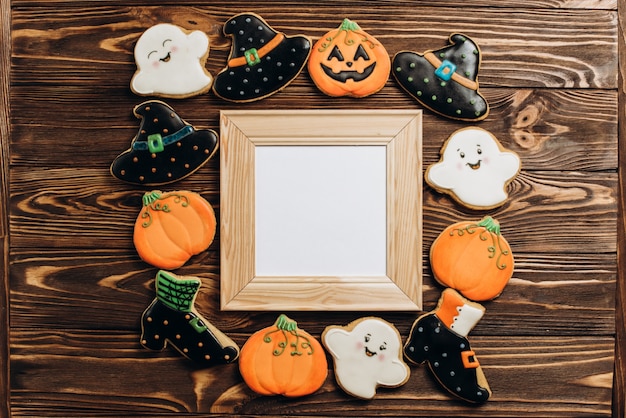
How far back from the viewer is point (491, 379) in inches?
39.3

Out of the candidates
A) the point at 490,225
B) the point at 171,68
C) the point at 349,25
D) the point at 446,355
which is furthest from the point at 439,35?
the point at 446,355

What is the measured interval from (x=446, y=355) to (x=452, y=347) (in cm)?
2

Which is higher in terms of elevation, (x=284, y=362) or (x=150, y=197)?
(x=150, y=197)

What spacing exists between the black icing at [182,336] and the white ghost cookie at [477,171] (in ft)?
1.89

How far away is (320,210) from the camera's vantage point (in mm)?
991

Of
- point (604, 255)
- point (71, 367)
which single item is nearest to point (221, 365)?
point (71, 367)

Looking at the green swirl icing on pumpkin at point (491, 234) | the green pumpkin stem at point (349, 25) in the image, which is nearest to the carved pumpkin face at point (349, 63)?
the green pumpkin stem at point (349, 25)

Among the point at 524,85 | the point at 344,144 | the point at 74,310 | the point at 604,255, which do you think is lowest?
the point at 74,310

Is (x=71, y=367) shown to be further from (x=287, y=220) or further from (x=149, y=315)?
(x=287, y=220)

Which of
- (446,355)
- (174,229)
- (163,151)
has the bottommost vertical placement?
(446,355)

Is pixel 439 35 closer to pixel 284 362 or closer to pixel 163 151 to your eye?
pixel 163 151

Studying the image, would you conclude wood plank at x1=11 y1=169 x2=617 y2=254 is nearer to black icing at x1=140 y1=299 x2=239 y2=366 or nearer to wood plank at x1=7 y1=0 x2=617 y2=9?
black icing at x1=140 y1=299 x2=239 y2=366

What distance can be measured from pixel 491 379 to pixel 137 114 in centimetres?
96

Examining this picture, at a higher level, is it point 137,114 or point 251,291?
point 137,114
